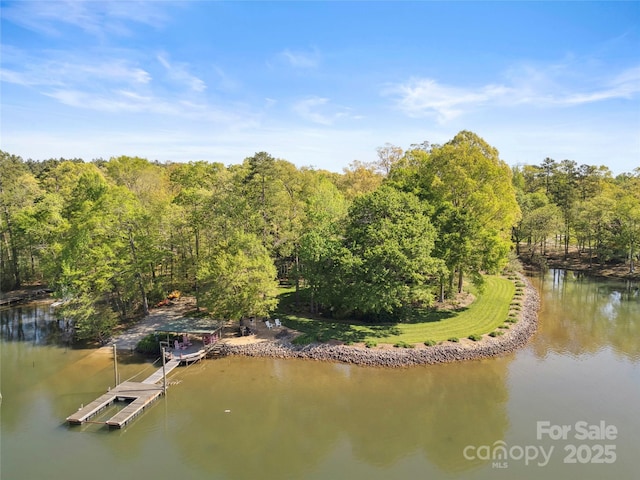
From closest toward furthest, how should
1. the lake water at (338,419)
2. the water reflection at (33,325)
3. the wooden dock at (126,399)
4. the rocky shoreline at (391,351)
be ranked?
the lake water at (338,419) < the wooden dock at (126,399) < the rocky shoreline at (391,351) < the water reflection at (33,325)

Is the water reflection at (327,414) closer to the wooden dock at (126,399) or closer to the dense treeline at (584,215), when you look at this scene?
the wooden dock at (126,399)

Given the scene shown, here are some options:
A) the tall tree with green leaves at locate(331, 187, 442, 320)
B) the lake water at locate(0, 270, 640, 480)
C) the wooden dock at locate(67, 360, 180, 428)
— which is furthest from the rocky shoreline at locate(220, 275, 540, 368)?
the wooden dock at locate(67, 360, 180, 428)

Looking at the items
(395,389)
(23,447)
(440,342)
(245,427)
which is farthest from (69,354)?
(440,342)

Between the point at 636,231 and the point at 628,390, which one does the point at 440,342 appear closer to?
the point at 628,390

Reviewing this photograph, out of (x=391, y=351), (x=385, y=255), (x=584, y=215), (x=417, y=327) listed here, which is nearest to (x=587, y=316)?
(x=417, y=327)

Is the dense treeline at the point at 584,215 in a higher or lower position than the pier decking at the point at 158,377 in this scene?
higher

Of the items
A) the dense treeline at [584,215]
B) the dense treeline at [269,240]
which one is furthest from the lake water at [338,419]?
the dense treeline at [584,215]

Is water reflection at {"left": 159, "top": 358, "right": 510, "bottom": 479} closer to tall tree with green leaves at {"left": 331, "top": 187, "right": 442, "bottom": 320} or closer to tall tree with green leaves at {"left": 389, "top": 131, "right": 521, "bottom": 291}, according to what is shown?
tall tree with green leaves at {"left": 331, "top": 187, "right": 442, "bottom": 320}
